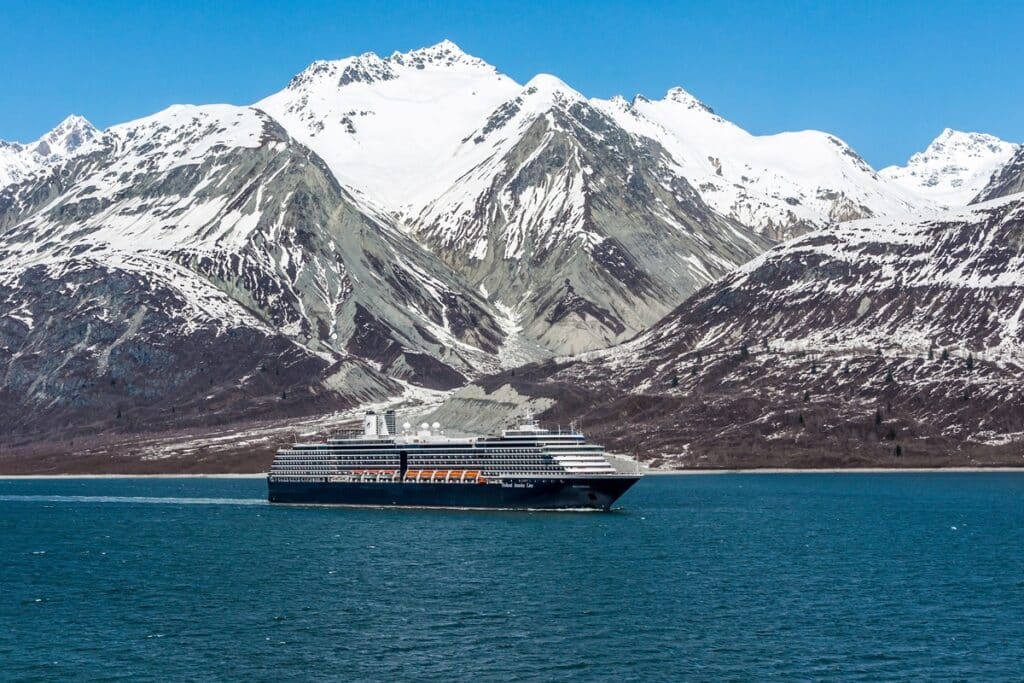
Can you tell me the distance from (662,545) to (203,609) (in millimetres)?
54365

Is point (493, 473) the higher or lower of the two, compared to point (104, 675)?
higher

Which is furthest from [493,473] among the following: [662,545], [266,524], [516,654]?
[516,654]

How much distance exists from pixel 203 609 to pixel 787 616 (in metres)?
42.2

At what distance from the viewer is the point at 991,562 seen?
A: 462 ft

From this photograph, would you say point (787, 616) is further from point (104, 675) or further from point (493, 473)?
point (493, 473)

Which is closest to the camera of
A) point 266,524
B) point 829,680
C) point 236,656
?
point 829,680

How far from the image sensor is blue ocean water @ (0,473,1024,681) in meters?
94.2

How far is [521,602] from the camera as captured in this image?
117 metres

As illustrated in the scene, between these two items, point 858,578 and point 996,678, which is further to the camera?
point 858,578

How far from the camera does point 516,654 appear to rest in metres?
97.1

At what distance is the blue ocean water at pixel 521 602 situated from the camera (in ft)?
309

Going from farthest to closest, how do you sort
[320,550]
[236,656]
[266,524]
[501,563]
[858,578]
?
[266,524] < [320,550] < [501,563] < [858,578] < [236,656]

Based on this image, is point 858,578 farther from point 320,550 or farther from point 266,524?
point 266,524

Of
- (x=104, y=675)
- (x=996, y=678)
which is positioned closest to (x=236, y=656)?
(x=104, y=675)
